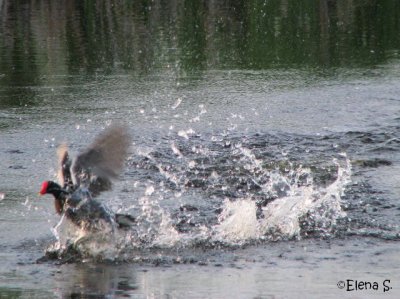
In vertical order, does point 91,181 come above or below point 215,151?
above

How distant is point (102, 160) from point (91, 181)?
0.57ft

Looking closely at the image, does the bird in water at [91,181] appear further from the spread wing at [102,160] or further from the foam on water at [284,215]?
the foam on water at [284,215]

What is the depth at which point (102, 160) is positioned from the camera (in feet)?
24.6

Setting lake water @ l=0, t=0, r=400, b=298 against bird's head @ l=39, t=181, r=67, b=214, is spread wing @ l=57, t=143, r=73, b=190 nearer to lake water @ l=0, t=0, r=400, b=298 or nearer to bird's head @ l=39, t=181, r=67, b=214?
bird's head @ l=39, t=181, r=67, b=214

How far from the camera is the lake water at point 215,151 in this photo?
6695mm

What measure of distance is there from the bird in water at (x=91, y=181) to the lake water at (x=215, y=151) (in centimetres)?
17

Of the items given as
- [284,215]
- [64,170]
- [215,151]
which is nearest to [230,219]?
[284,215]

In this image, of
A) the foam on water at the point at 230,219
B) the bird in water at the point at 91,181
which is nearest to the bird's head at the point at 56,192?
the bird in water at the point at 91,181

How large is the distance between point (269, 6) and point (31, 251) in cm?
1388

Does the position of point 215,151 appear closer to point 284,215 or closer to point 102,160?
point 284,215

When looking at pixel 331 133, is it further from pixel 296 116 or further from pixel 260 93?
pixel 260 93

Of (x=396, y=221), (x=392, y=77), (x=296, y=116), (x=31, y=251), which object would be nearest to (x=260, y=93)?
(x=296, y=116)

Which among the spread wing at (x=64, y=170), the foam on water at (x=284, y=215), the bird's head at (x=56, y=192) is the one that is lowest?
the foam on water at (x=284, y=215)

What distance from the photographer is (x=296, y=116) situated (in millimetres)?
11359
